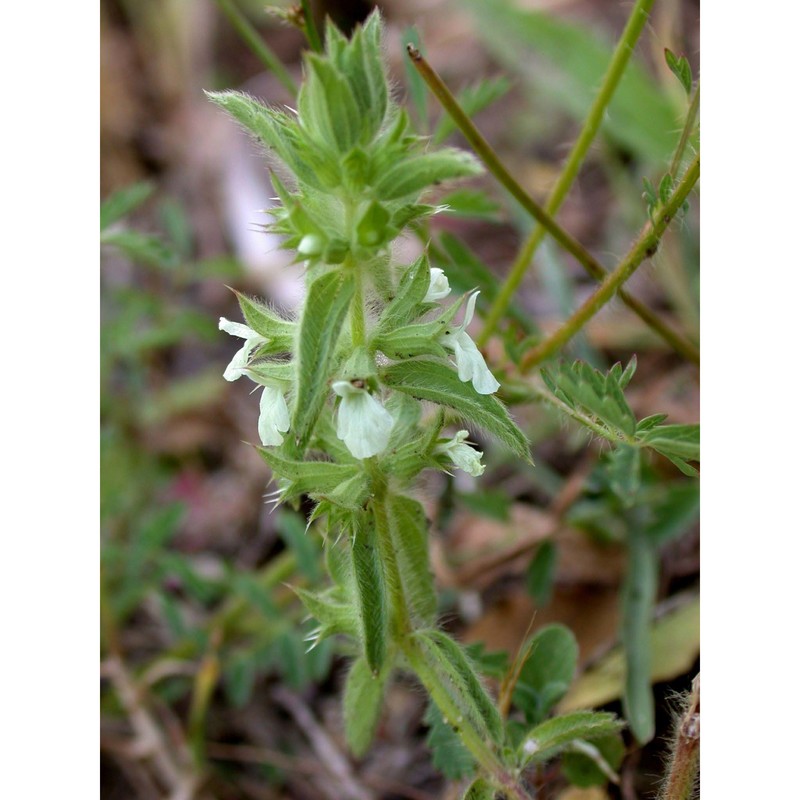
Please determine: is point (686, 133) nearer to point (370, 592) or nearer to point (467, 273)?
point (467, 273)

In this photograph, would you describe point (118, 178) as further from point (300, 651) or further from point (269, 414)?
point (269, 414)

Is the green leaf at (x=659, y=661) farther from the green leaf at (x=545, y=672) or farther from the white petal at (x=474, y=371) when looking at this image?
the white petal at (x=474, y=371)

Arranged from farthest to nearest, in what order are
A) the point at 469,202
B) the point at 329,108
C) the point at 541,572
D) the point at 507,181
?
the point at 541,572 < the point at 469,202 < the point at 507,181 < the point at 329,108

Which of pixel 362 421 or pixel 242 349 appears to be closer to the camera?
pixel 362 421

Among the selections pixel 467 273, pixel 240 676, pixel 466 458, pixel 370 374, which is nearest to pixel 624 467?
pixel 466 458

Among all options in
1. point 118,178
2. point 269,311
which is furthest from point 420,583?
point 118,178
